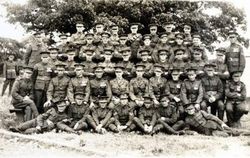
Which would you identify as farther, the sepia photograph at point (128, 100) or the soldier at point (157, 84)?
the soldier at point (157, 84)

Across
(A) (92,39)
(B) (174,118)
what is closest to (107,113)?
(B) (174,118)

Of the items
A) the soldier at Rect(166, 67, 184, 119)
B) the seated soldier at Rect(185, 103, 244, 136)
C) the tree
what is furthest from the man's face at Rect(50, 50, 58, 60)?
the tree

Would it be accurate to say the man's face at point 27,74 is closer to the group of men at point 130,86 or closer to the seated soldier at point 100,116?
the group of men at point 130,86

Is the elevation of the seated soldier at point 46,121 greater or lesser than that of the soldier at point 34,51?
lesser

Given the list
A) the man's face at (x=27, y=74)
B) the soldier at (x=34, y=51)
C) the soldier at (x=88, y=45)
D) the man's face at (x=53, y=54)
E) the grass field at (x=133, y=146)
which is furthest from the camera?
the soldier at (x=34, y=51)

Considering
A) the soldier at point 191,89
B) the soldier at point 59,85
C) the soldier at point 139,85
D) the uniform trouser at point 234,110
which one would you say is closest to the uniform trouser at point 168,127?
the soldier at point 191,89

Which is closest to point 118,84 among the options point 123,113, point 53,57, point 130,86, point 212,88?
point 130,86
